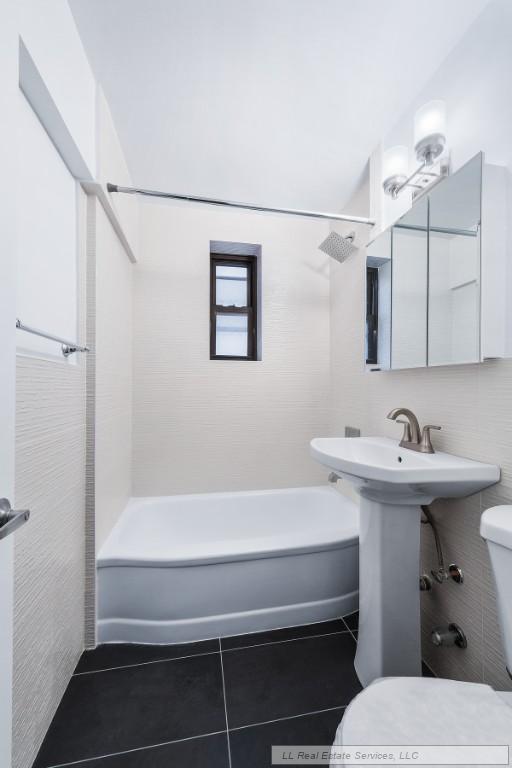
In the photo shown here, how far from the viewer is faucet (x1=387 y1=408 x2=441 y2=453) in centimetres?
120

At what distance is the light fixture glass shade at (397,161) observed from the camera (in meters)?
1.39

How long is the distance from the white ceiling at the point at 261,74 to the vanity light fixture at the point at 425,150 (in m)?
0.20

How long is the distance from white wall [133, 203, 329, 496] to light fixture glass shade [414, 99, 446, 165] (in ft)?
3.47

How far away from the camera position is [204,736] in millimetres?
988

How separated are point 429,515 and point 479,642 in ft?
1.28

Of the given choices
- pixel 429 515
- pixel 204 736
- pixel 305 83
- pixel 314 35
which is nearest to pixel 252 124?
pixel 305 83

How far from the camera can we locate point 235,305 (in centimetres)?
233

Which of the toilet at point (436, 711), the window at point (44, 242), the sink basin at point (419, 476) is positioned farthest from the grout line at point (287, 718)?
the window at point (44, 242)

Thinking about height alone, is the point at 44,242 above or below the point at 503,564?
above

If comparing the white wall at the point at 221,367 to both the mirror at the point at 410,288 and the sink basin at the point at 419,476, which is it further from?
the sink basin at the point at 419,476

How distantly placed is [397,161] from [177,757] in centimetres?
229

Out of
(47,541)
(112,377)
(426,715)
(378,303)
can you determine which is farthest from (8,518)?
(378,303)

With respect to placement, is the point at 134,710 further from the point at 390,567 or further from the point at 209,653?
the point at 390,567

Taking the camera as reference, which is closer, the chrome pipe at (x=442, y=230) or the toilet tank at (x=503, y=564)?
the toilet tank at (x=503, y=564)
